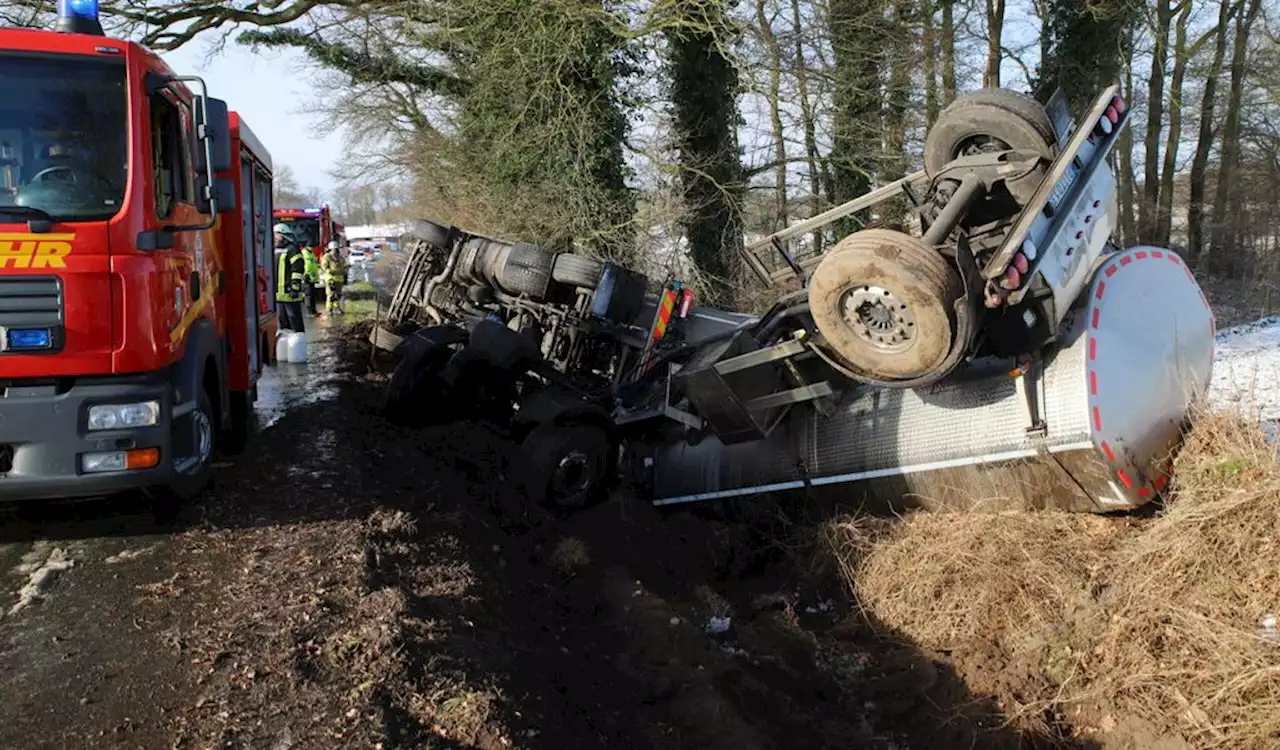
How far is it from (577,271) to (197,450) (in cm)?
386

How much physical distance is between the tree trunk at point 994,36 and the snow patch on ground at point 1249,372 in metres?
8.00

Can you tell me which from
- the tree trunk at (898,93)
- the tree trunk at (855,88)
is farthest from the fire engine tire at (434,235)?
the tree trunk at (898,93)

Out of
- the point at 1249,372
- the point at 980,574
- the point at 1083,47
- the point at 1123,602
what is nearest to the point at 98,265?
the point at 980,574

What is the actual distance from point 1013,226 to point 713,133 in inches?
415

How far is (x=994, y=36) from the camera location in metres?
18.9

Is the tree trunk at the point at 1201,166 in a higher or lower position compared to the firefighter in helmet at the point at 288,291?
higher

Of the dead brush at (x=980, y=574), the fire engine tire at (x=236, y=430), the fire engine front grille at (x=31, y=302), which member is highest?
the fire engine front grille at (x=31, y=302)

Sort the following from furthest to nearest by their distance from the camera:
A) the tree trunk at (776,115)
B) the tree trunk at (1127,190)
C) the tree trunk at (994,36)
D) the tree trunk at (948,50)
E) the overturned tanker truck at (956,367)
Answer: the tree trunk at (1127,190) < the tree trunk at (994,36) < the tree trunk at (948,50) < the tree trunk at (776,115) < the overturned tanker truck at (956,367)

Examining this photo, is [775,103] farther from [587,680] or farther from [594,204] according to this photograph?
[587,680]

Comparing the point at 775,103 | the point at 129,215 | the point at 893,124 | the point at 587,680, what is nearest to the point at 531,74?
the point at 775,103

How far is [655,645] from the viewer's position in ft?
15.5

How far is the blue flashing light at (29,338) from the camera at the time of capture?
4148 mm

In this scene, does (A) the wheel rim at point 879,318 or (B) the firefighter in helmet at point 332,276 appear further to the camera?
(B) the firefighter in helmet at point 332,276

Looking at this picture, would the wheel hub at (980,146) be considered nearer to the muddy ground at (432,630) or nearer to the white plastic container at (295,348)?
the muddy ground at (432,630)
